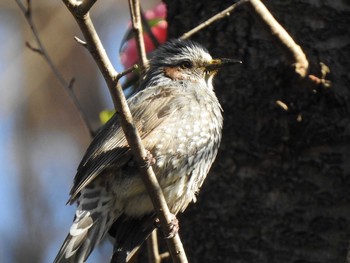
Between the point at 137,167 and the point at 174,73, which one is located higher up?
the point at 137,167

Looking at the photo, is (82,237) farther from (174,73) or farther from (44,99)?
(44,99)

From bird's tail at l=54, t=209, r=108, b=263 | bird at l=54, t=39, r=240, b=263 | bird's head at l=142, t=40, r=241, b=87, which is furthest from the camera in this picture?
bird's head at l=142, t=40, r=241, b=87

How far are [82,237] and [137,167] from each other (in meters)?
0.41

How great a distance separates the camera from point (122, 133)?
3.75 m

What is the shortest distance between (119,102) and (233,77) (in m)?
1.46

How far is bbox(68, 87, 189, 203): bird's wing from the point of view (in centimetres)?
364

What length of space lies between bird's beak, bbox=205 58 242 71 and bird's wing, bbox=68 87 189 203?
23cm

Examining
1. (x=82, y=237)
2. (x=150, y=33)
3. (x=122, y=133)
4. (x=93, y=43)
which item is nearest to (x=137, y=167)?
(x=122, y=133)

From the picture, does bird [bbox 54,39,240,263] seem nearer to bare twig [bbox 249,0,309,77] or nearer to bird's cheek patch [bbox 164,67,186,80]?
bird's cheek patch [bbox 164,67,186,80]

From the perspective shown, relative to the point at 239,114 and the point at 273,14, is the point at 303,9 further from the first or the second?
the point at 239,114

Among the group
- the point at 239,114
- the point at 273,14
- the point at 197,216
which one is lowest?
the point at 197,216

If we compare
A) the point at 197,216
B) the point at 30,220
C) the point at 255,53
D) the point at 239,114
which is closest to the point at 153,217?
the point at 197,216

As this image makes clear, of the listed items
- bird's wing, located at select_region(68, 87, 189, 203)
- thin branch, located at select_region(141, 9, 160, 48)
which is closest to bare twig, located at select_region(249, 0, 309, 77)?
bird's wing, located at select_region(68, 87, 189, 203)

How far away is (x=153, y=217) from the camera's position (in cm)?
392
